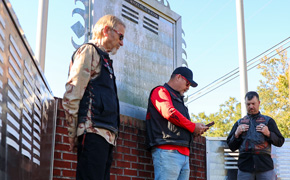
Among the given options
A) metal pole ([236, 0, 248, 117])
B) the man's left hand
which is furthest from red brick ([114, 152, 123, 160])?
metal pole ([236, 0, 248, 117])

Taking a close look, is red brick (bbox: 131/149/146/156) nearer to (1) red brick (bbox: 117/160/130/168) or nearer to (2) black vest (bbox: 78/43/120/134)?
(1) red brick (bbox: 117/160/130/168)

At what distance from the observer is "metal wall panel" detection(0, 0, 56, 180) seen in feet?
7.50

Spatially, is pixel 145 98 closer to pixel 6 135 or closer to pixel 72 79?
pixel 72 79

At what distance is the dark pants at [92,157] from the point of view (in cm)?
282

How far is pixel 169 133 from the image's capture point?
430 cm

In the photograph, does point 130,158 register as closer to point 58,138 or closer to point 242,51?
point 58,138

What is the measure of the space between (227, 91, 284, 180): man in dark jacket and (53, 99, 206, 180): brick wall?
48.1 inches

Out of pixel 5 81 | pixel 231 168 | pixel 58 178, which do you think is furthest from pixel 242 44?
pixel 5 81

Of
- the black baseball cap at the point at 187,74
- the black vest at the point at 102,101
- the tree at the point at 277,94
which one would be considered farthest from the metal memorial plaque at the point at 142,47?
the tree at the point at 277,94

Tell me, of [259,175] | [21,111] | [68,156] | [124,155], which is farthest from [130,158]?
[21,111]

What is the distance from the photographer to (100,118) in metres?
2.97

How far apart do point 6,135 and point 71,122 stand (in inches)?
27.1

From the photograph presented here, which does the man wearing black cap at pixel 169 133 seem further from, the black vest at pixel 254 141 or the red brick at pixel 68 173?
the black vest at pixel 254 141

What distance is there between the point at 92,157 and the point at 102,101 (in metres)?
0.41
